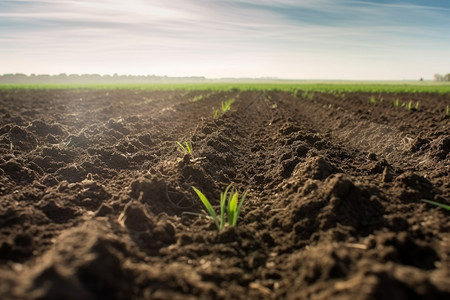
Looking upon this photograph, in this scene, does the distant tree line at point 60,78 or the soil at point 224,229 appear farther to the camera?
the distant tree line at point 60,78

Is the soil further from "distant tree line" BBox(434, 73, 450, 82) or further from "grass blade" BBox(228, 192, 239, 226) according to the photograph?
"distant tree line" BBox(434, 73, 450, 82)

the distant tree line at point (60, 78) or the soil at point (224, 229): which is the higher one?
the distant tree line at point (60, 78)

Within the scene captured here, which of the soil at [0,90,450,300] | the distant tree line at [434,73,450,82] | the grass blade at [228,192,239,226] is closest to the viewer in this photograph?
the soil at [0,90,450,300]

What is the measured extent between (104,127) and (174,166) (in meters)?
4.50

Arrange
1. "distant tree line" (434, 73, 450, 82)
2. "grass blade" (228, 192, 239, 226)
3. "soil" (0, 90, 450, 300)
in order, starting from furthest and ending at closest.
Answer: "distant tree line" (434, 73, 450, 82)
"grass blade" (228, 192, 239, 226)
"soil" (0, 90, 450, 300)

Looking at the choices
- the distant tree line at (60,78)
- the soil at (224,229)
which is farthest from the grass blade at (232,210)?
the distant tree line at (60,78)

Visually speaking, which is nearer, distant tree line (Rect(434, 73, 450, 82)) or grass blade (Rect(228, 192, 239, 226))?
grass blade (Rect(228, 192, 239, 226))

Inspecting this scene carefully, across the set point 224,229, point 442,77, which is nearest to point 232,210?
point 224,229

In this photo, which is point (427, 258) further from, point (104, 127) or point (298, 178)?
point (104, 127)

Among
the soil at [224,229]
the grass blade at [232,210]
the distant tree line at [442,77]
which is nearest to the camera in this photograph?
the soil at [224,229]

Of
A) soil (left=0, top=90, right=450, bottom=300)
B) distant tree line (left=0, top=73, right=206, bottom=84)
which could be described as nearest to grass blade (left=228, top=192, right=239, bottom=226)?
soil (left=0, top=90, right=450, bottom=300)

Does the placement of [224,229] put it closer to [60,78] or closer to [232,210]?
[232,210]

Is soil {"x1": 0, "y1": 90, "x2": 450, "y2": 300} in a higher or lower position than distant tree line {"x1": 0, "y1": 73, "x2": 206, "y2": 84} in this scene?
lower

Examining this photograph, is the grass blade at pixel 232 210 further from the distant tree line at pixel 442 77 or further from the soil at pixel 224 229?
the distant tree line at pixel 442 77
